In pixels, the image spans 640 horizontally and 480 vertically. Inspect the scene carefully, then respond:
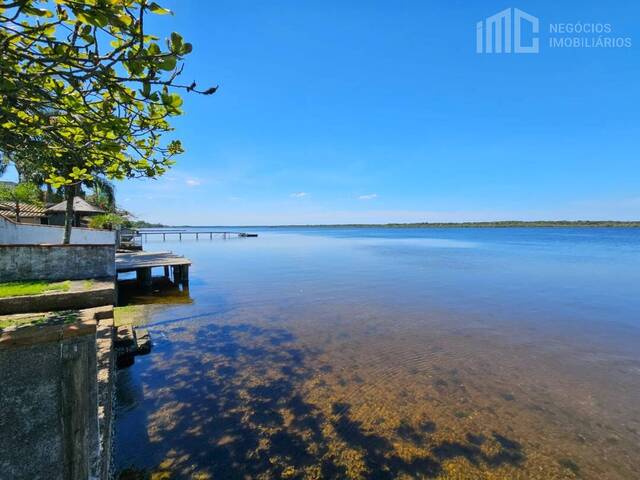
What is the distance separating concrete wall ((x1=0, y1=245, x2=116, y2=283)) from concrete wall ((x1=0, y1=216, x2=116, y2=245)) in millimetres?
3696

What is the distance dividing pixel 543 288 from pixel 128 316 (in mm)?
19145

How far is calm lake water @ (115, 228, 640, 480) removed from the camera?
4488 mm

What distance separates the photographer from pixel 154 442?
482 cm

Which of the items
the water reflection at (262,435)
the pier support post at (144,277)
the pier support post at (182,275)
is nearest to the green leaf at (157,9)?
the water reflection at (262,435)

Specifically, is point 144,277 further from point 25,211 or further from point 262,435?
point 262,435

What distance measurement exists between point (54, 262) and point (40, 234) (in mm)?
6831

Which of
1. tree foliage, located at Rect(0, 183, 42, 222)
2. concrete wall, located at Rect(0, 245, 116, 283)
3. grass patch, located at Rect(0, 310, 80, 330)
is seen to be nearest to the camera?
grass patch, located at Rect(0, 310, 80, 330)

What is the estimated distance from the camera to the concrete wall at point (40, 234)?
37.3ft

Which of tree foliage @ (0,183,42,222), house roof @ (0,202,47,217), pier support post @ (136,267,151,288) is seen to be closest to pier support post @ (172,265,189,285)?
pier support post @ (136,267,151,288)

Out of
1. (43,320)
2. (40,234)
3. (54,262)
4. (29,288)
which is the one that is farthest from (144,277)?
(43,320)

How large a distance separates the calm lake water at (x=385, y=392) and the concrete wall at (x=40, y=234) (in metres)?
5.45

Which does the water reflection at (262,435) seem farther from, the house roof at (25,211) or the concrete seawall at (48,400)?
the house roof at (25,211)

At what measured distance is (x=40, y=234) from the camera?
14000 mm

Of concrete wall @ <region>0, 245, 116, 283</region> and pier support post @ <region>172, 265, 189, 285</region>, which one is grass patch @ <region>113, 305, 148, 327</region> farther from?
pier support post @ <region>172, 265, 189, 285</region>
